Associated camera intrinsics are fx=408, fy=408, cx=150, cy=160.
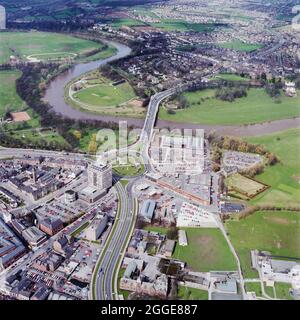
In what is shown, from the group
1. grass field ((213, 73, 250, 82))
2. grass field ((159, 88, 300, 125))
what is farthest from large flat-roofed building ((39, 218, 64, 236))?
grass field ((213, 73, 250, 82))

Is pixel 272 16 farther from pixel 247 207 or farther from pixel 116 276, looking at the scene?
pixel 116 276

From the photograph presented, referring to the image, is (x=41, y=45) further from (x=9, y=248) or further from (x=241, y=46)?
(x=9, y=248)

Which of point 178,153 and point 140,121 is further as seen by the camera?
point 140,121

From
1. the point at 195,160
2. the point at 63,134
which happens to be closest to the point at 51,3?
the point at 63,134

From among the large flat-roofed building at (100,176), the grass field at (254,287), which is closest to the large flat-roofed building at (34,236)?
the large flat-roofed building at (100,176)

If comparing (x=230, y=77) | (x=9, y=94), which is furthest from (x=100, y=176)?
(x=230, y=77)

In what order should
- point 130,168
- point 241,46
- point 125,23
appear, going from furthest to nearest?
1. point 125,23
2. point 241,46
3. point 130,168
